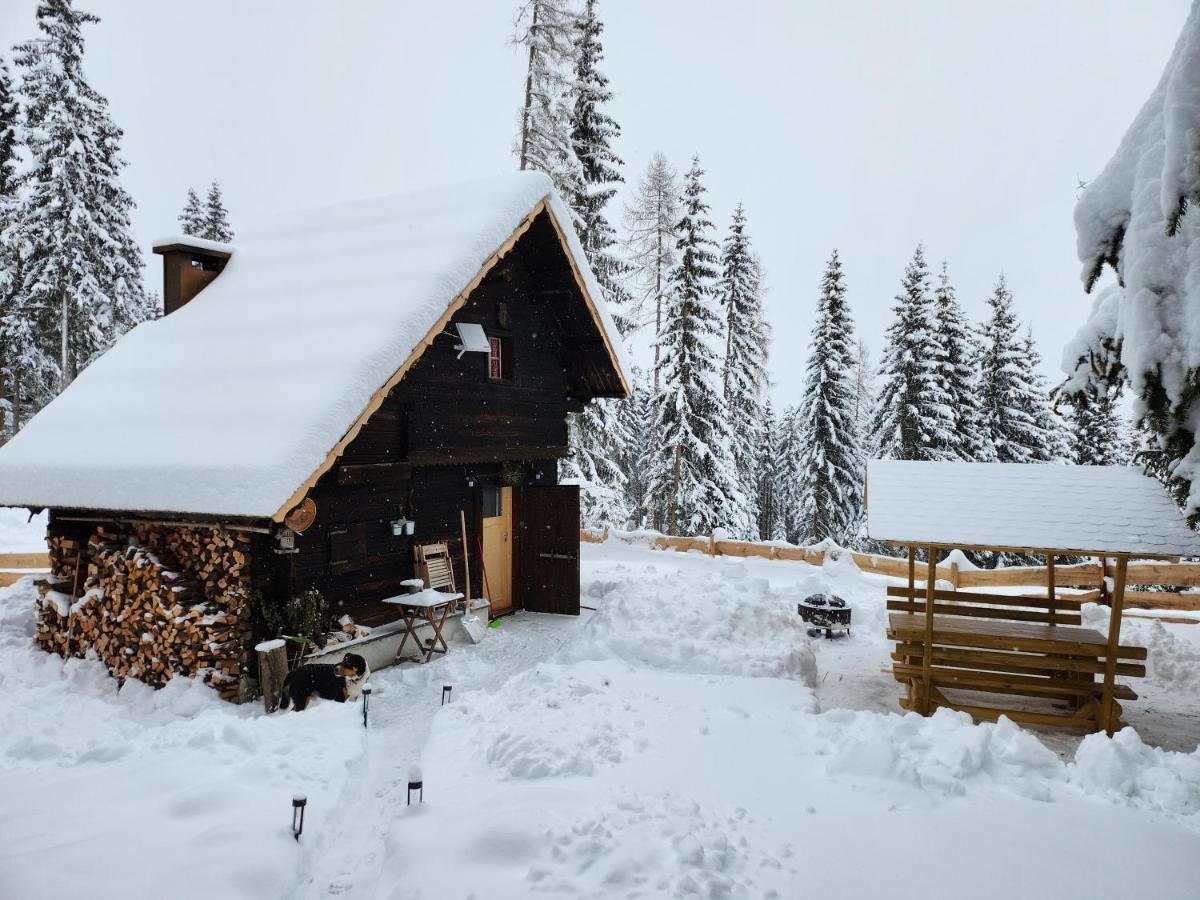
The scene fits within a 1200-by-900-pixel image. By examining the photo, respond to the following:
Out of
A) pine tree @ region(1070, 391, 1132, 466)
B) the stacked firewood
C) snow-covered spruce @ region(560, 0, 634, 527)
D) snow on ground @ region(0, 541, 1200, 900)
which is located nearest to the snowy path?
snow on ground @ region(0, 541, 1200, 900)

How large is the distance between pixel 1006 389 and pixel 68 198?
32790 mm

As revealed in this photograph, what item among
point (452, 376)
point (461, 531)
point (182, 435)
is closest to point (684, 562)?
point (461, 531)

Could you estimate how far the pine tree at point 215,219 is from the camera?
30031mm

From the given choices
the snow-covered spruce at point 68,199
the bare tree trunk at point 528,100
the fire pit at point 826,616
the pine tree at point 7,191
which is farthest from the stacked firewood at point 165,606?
the pine tree at point 7,191

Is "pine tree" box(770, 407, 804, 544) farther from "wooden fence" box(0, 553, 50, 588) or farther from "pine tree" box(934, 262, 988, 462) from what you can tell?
"wooden fence" box(0, 553, 50, 588)

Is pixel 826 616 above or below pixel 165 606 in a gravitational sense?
below

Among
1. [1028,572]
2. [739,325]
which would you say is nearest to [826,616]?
[1028,572]

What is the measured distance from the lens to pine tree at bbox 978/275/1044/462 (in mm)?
25469

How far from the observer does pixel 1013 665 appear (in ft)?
27.1

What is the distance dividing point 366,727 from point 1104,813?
649 centimetres

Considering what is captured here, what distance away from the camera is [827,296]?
2623cm

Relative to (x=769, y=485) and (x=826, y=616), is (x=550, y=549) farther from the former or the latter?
(x=769, y=485)

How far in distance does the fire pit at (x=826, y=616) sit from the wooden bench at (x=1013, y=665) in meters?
2.96

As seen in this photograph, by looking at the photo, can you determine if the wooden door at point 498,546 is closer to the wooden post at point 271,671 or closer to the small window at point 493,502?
the small window at point 493,502
